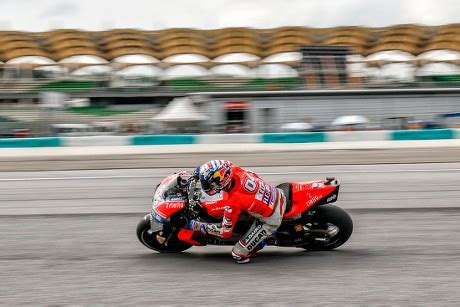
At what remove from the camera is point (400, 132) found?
18406 millimetres

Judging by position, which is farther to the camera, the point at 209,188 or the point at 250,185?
the point at 250,185

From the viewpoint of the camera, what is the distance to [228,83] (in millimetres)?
34281

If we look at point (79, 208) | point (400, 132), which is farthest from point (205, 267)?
point (400, 132)

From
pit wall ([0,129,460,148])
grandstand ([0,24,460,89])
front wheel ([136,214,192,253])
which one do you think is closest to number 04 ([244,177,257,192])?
front wheel ([136,214,192,253])

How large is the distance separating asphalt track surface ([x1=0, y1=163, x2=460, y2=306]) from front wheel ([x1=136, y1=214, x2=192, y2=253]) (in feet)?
0.29

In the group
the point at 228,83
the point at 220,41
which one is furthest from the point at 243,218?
the point at 220,41

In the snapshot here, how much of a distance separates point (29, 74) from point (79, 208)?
85.7 feet

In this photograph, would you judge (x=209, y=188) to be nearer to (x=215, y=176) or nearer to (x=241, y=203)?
(x=215, y=176)

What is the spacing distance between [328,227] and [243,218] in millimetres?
864

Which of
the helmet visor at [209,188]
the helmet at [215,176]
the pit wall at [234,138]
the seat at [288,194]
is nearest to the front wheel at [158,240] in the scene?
the helmet visor at [209,188]

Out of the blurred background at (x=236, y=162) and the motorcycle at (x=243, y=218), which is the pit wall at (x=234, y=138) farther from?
the motorcycle at (x=243, y=218)

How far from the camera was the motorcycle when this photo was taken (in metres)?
6.04

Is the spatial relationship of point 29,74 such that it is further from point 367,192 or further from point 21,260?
point 21,260

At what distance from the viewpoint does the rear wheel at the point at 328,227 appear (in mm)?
6316
